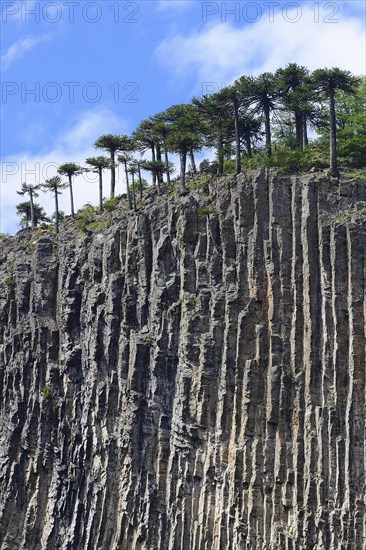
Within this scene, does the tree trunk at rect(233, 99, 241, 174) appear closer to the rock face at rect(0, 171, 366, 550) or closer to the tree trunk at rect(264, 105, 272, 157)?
the tree trunk at rect(264, 105, 272, 157)

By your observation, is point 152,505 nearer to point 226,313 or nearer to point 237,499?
point 237,499

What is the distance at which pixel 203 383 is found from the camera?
6419 cm

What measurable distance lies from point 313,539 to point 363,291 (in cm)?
1072

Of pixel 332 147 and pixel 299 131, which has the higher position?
pixel 299 131

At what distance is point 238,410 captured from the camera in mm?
63094

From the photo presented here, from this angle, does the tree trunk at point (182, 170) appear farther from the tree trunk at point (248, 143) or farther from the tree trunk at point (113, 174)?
the tree trunk at point (113, 174)

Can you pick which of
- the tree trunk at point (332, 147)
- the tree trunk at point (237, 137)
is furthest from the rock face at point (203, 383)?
the tree trunk at point (237, 137)

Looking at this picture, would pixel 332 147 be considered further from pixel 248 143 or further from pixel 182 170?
pixel 248 143

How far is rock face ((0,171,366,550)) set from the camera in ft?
201

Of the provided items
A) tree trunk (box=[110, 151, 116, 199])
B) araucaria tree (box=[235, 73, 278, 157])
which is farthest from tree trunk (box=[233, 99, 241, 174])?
tree trunk (box=[110, 151, 116, 199])

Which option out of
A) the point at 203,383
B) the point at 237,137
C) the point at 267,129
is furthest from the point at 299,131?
the point at 203,383

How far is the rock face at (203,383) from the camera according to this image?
2406 inches

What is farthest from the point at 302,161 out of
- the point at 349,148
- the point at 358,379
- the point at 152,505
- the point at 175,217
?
the point at 152,505

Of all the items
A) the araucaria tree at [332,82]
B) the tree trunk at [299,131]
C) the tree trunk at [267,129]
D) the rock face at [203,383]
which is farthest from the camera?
the tree trunk at [299,131]
